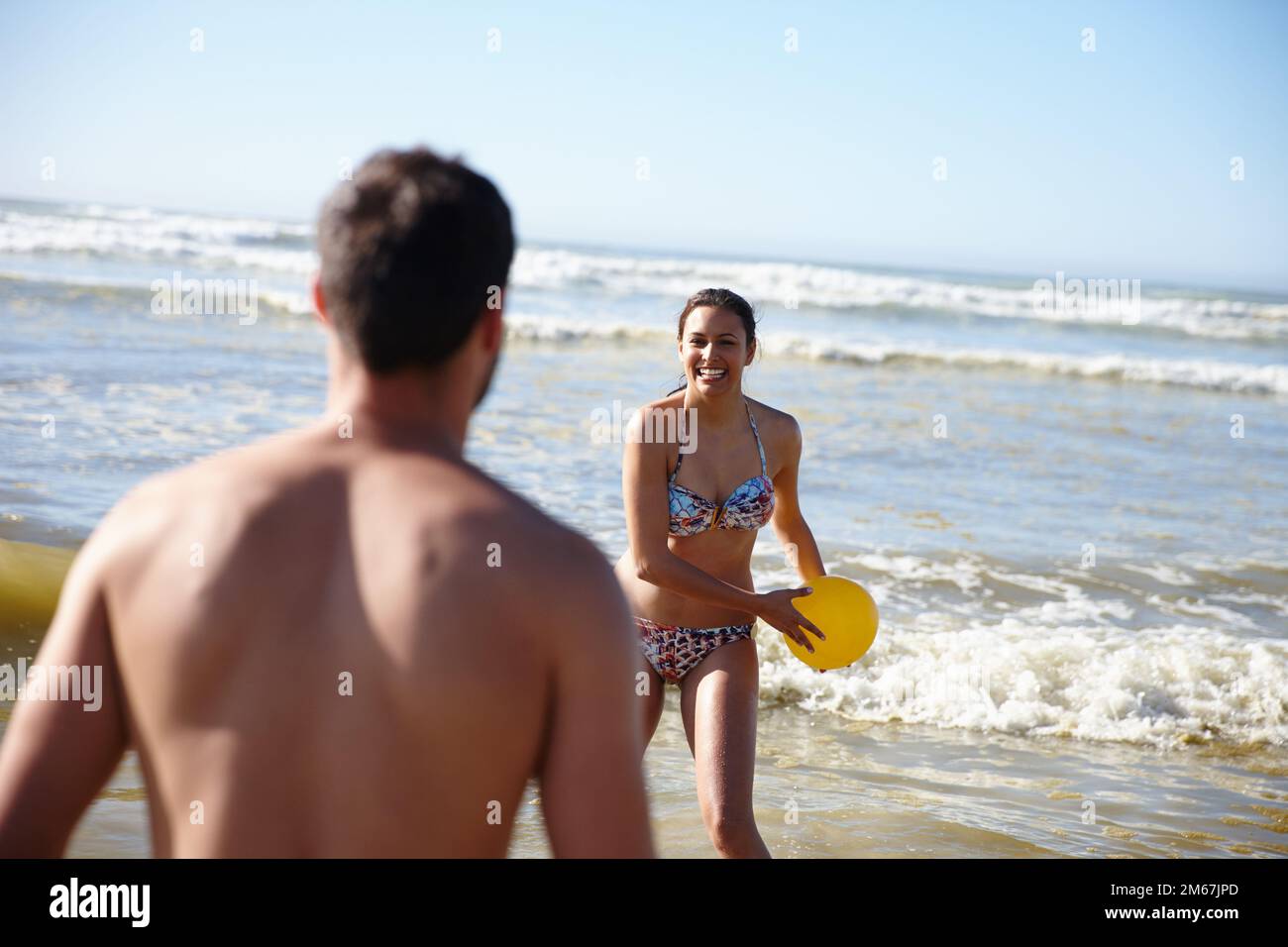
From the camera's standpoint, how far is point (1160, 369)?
81.4 ft

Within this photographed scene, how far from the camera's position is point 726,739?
163 inches

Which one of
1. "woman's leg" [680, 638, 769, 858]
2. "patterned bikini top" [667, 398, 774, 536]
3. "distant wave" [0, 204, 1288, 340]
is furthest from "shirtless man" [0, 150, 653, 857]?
"distant wave" [0, 204, 1288, 340]

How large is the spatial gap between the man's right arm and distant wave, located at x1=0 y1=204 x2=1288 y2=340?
28.1m

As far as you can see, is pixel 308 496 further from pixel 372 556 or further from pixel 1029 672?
pixel 1029 672

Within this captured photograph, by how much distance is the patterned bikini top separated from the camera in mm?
4559

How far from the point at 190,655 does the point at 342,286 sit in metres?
0.45

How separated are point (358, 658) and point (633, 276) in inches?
1384

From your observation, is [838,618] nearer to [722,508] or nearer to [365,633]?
[722,508]

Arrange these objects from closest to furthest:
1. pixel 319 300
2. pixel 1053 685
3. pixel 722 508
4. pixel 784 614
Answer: pixel 319 300
pixel 784 614
pixel 722 508
pixel 1053 685

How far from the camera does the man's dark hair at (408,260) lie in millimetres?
1400

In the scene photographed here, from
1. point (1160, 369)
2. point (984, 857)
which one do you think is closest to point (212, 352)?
point (984, 857)

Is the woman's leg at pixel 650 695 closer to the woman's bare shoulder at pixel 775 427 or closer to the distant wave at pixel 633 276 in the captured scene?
the woman's bare shoulder at pixel 775 427

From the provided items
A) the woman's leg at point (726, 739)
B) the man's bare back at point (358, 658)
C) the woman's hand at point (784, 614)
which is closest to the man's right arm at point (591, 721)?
the man's bare back at point (358, 658)

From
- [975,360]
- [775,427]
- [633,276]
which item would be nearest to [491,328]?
[775,427]
